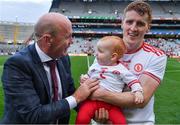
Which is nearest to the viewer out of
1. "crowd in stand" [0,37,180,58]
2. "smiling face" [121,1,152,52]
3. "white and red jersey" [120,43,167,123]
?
"white and red jersey" [120,43,167,123]

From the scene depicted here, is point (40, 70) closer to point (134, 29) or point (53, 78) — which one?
point (53, 78)

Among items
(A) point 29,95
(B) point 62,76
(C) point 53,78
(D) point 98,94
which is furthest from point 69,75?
(A) point 29,95

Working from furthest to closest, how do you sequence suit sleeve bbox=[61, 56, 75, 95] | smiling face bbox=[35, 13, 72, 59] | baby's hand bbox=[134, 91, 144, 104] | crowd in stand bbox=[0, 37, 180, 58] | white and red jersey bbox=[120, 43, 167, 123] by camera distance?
crowd in stand bbox=[0, 37, 180, 58] → suit sleeve bbox=[61, 56, 75, 95] → white and red jersey bbox=[120, 43, 167, 123] → baby's hand bbox=[134, 91, 144, 104] → smiling face bbox=[35, 13, 72, 59]

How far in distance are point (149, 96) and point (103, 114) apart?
424 mm

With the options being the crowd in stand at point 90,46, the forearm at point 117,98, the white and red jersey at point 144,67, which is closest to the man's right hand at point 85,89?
the forearm at point 117,98

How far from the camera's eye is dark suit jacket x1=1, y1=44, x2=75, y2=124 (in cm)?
325

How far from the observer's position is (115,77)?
3.59m

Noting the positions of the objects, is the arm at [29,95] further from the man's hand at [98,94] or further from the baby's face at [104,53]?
the baby's face at [104,53]

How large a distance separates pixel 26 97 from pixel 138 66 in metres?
1.00

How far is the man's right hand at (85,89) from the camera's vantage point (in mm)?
3436

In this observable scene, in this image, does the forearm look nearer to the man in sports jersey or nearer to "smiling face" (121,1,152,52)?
the man in sports jersey

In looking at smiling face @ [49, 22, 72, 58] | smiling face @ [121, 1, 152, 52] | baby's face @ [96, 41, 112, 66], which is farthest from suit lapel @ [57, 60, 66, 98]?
smiling face @ [121, 1, 152, 52]

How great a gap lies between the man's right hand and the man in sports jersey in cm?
6

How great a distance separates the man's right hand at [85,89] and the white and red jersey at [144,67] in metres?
0.34
